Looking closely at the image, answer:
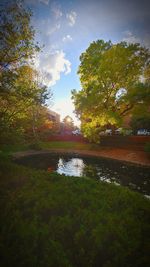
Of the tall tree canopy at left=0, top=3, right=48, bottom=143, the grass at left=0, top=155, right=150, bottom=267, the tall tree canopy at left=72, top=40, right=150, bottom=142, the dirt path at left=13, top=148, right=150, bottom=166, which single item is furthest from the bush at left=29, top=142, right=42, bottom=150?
the grass at left=0, top=155, right=150, bottom=267

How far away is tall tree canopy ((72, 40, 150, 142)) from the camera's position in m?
23.2

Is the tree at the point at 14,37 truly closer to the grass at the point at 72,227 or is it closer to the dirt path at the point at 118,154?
the grass at the point at 72,227

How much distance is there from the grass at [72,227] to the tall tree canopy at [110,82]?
60.6 feet

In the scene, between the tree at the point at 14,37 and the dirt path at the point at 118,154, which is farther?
the dirt path at the point at 118,154

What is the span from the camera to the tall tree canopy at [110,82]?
76.3 feet

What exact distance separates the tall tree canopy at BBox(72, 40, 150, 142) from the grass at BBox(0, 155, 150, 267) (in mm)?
18472

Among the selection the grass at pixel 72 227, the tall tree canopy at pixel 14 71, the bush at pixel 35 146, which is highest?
the tall tree canopy at pixel 14 71

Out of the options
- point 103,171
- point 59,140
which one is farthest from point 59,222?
point 59,140

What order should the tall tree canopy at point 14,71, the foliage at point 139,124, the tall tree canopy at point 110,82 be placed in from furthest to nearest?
the foliage at point 139,124 → the tall tree canopy at point 110,82 → the tall tree canopy at point 14,71

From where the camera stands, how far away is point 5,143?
7.47 m

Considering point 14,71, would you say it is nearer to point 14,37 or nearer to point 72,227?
point 14,37

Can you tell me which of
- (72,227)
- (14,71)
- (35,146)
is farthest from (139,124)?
(72,227)

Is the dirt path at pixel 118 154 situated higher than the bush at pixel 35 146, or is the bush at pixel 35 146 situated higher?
the bush at pixel 35 146

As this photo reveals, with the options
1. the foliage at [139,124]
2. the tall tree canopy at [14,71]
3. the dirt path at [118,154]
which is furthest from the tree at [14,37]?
the foliage at [139,124]
